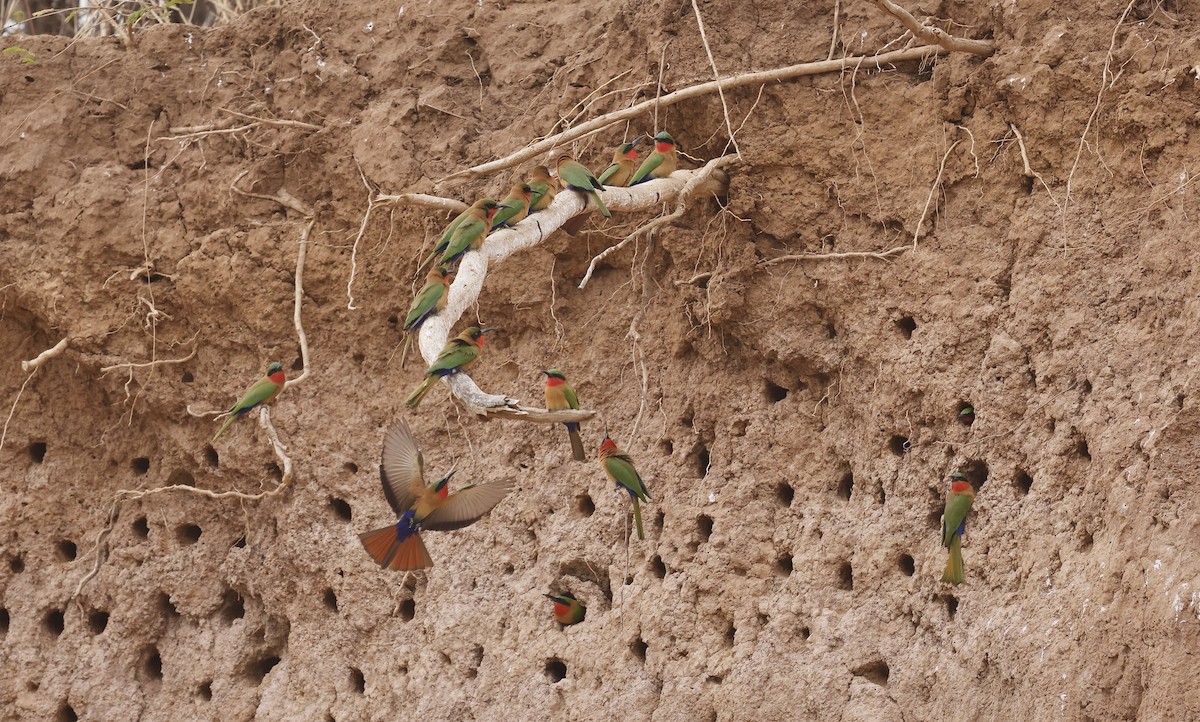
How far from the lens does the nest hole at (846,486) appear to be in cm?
504

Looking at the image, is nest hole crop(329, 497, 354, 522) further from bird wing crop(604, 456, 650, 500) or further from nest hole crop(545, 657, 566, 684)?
bird wing crop(604, 456, 650, 500)

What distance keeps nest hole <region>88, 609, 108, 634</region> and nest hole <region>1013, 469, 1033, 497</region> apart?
3.96 metres

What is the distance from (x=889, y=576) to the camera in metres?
4.75

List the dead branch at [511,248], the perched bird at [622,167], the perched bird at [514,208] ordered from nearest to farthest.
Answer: the dead branch at [511,248] → the perched bird at [514,208] → the perched bird at [622,167]

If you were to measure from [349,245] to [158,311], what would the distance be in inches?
36.8

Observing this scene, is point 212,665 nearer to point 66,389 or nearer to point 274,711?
point 274,711

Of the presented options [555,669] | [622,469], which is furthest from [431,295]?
[555,669]

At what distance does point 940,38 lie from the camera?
4.79m

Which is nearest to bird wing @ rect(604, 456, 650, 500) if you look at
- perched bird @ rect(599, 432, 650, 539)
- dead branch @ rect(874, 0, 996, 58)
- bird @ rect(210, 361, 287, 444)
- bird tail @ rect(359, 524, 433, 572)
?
perched bird @ rect(599, 432, 650, 539)

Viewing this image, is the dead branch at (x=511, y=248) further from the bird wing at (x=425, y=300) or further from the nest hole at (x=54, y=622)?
the nest hole at (x=54, y=622)

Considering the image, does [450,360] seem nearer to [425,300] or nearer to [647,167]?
[425,300]

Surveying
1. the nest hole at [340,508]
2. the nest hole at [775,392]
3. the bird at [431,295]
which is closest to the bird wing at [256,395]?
the nest hole at [340,508]

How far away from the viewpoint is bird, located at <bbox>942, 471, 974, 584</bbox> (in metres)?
4.52

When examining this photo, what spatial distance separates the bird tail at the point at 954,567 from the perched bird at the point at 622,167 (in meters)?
1.79
